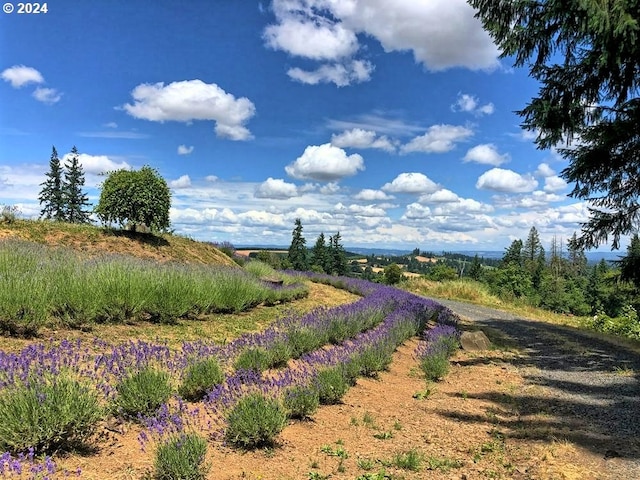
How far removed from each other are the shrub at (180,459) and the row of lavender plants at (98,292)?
382cm

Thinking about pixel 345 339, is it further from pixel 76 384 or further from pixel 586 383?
pixel 76 384

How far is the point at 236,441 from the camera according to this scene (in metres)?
4.04

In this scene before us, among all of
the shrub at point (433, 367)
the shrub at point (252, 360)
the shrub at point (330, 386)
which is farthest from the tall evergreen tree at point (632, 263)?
the shrub at point (252, 360)

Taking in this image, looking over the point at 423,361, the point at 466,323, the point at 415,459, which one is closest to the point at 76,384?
the point at 415,459

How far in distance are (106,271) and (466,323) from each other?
11566 mm

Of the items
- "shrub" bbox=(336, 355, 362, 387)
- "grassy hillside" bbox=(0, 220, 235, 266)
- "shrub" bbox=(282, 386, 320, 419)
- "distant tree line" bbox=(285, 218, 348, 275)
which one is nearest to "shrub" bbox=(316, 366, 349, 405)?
"shrub" bbox=(336, 355, 362, 387)

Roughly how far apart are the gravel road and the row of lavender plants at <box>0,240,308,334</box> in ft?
20.3

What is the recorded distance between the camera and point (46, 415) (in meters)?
3.17

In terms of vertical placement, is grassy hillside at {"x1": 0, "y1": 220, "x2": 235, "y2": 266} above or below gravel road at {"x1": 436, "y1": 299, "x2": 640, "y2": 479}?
above

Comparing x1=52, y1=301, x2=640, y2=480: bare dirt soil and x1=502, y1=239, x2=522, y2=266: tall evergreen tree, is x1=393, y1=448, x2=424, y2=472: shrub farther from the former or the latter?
x1=502, y1=239, x2=522, y2=266: tall evergreen tree

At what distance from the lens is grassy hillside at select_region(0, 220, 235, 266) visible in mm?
14102

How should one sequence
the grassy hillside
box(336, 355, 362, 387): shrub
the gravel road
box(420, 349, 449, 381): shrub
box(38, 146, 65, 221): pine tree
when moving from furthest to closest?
box(38, 146, 65, 221): pine tree < the grassy hillside < box(420, 349, 449, 381): shrub < box(336, 355, 362, 387): shrub < the gravel road

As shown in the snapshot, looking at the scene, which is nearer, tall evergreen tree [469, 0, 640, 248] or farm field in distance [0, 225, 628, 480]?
farm field in distance [0, 225, 628, 480]

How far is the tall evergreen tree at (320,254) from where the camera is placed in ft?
241
